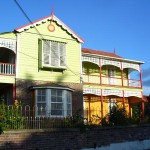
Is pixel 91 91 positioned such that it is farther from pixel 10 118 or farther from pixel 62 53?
pixel 10 118

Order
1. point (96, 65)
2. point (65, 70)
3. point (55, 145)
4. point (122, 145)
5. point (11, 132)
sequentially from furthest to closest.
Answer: point (96, 65) < point (65, 70) < point (122, 145) < point (55, 145) < point (11, 132)

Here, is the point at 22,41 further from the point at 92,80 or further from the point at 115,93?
the point at 115,93

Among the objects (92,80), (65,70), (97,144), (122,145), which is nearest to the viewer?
(97,144)

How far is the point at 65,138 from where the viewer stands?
15.8m

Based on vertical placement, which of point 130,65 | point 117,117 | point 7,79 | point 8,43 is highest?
point 8,43

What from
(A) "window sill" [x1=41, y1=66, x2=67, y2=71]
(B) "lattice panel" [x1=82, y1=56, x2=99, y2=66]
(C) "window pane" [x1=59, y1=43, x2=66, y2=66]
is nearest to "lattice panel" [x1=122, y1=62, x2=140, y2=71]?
(B) "lattice panel" [x1=82, y1=56, x2=99, y2=66]

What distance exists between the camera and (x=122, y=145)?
17922 mm

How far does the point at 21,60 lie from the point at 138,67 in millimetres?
12107

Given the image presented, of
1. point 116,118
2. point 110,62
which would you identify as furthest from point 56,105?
point 110,62

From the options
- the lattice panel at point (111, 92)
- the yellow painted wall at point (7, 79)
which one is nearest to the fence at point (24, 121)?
the yellow painted wall at point (7, 79)

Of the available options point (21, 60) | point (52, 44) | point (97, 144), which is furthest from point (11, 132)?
point (52, 44)

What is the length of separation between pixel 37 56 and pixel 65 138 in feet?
30.9

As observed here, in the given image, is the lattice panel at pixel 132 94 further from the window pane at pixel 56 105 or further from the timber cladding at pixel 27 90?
the window pane at pixel 56 105

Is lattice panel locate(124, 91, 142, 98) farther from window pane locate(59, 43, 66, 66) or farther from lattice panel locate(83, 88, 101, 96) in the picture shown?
window pane locate(59, 43, 66, 66)
